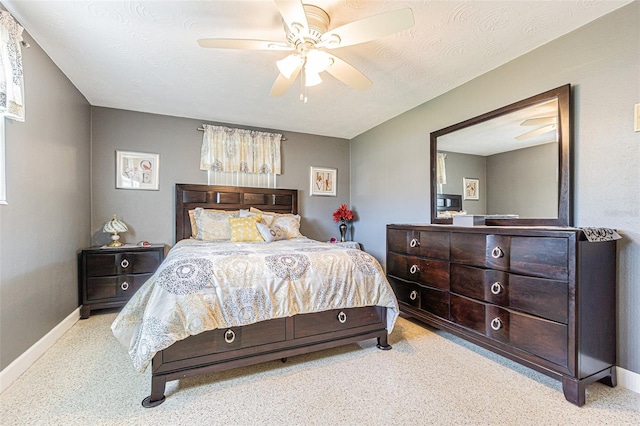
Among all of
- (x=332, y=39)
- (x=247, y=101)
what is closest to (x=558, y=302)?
(x=332, y=39)

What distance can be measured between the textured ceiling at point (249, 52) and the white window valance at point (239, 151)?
1.72ft

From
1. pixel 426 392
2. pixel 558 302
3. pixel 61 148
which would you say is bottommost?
pixel 426 392

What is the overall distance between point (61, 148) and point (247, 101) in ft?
6.04

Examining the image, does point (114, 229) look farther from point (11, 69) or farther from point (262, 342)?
point (262, 342)

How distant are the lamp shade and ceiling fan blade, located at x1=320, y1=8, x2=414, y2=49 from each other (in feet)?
10.3

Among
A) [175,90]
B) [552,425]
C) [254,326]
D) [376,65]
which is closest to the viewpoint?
[552,425]

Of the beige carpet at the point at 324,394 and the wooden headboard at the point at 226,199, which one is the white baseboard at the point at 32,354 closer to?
the beige carpet at the point at 324,394

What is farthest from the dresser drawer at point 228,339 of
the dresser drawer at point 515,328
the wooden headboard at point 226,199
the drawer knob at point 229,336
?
the wooden headboard at point 226,199

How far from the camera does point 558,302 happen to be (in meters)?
1.76

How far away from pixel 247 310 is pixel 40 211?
75.5 inches

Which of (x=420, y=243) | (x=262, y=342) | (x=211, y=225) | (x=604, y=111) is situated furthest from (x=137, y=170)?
(x=604, y=111)

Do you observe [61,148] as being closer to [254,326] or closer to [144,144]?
[144,144]

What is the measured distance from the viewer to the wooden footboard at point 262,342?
1.77 metres

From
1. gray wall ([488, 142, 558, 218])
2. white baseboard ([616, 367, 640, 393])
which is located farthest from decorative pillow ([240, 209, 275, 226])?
white baseboard ([616, 367, 640, 393])
